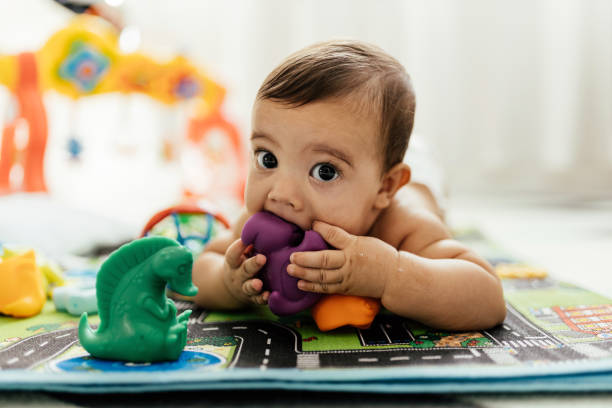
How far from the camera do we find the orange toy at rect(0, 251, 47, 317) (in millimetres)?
805

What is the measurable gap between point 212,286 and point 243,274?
0.11m

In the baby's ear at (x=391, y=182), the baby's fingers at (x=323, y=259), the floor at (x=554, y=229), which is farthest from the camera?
the floor at (x=554, y=229)

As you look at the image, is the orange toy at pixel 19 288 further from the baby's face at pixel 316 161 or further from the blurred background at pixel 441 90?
the blurred background at pixel 441 90

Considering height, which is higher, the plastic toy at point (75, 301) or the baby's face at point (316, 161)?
the baby's face at point (316, 161)

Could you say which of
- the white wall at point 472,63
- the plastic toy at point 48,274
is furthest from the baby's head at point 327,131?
the white wall at point 472,63

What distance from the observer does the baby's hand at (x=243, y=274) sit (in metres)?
0.74

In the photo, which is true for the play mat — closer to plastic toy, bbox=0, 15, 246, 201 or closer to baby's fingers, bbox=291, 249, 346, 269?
baby's fingers, bbox=291, 249, 346, 269

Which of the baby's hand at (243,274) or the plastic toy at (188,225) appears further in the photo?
the plastic toy at (188,225)

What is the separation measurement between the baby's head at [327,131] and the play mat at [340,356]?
159 millimetres

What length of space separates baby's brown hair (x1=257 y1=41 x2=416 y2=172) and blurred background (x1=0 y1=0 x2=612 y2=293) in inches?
65.9

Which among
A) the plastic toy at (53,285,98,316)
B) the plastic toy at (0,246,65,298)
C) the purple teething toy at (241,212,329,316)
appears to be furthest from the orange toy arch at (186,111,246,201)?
the purple teething toy at (241,212,329,316)

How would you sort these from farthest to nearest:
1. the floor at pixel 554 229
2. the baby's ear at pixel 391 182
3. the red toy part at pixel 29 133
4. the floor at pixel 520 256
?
the red toy part at pixel 29 133 → the floor at pixel 554 229 → the baby's ear at pixel 391 182 → the floor at pixel 520 256

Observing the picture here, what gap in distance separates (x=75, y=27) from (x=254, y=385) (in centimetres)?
165

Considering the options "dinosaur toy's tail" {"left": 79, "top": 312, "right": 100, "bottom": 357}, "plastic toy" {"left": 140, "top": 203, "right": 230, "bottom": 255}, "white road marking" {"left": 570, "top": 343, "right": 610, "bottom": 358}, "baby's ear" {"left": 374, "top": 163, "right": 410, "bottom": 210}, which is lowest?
"white road marking" {"left": 570, "top": 343, "right": 610, "bottom": 358}
